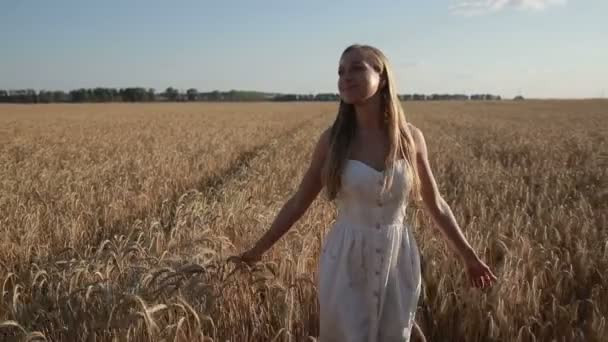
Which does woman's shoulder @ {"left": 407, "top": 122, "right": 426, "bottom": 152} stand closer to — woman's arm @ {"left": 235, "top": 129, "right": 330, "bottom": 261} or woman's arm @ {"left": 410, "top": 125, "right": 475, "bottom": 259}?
woman's arm @ {"left": 410, "top": 125, "right": 475, "bottom": 259}

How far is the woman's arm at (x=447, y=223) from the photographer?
241 cm

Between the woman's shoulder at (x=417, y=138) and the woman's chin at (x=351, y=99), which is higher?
the woman's chin at (x=351, y=99)

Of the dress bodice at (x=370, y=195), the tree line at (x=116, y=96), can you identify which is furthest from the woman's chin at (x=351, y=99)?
the tree line at (x=116, y=96)

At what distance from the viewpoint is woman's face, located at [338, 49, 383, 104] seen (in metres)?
2.06

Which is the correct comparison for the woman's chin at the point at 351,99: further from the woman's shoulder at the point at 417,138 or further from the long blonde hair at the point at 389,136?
the woman's shoulder at the point at 417,138

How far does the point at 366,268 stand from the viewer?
2.24 metres

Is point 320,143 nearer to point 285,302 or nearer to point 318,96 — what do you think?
point 285,302

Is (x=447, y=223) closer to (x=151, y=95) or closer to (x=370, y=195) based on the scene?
(x=370, y=195)

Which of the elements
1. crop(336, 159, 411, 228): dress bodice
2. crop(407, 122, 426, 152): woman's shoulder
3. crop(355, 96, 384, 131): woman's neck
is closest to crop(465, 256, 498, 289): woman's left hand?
crop(336, 159, 411, 228): dress bodice

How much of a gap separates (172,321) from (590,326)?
2122 mm

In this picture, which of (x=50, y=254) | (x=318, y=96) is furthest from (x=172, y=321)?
(x=318, y=96)

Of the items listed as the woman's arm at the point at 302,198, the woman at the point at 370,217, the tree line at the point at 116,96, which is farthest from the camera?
the tree line at the point at 116,96

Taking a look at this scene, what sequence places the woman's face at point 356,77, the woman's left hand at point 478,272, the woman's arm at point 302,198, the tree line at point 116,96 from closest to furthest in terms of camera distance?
the woman's face at point 356,77, the woman's arm at point 302,198, the woman's left hand at point 478,272, the tree line at point 116,96

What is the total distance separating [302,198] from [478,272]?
93cm
